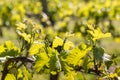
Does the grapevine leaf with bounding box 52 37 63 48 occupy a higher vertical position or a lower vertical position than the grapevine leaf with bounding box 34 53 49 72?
higher

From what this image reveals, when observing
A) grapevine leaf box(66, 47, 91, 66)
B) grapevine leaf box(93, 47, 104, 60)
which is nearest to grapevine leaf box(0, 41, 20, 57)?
grapevine leaf box(66, 47, 91, 66)

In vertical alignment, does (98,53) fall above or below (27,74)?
above

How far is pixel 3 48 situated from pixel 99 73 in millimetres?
532

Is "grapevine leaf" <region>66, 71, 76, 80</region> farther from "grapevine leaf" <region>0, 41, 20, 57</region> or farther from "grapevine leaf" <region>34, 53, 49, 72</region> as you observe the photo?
"grapevine leaf" <region>0, 41, 20, 57</region>

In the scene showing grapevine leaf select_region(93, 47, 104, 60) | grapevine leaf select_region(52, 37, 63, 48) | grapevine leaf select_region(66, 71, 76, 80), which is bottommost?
grapevine leaf select_region(66, 71, 76, 80)

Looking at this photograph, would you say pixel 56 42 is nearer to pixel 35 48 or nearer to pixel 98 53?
pixel 35 48

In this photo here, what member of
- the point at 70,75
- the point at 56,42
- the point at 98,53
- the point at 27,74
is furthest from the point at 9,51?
the point at 98,53

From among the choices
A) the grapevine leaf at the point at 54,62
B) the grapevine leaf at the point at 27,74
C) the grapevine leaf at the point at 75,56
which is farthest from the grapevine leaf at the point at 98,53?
the grapevine leaf at the point at 27,74

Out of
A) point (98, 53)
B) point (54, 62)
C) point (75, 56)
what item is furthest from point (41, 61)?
point (98, 53)

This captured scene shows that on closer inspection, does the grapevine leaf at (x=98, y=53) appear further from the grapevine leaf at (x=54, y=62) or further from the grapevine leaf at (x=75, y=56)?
the grapevine leaf at (x=54, y=62)

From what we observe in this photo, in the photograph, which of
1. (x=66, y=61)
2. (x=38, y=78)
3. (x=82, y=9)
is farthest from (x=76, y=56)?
(x=82, y=9)

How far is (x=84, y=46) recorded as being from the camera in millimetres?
1813

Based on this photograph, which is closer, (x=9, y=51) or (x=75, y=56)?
(x=75, y=56)

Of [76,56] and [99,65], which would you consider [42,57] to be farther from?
[99,65]
